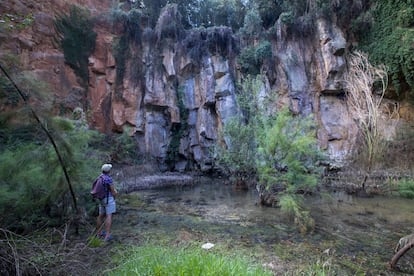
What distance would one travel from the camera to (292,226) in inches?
287

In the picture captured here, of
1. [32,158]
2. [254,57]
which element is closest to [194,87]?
[254,57]

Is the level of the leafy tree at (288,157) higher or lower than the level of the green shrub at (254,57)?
lower

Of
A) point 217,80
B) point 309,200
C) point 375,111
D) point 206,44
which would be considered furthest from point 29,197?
point 206,44

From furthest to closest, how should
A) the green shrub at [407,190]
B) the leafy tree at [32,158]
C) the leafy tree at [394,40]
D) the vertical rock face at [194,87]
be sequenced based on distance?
the vertical rock face at [194,87] < the leafy tree at [394,40] < the green shrub at [407,190] < the leafy tree at [32,158]

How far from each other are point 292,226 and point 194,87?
49.2 feet

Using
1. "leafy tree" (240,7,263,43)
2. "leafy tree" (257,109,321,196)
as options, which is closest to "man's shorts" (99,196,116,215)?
"leafy tree" (257,109,321,196)

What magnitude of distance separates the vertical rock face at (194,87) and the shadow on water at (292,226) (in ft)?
26.4

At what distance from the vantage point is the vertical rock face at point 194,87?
17531 millimetres

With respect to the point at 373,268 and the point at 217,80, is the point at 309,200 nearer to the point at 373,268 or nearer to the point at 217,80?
the point at 373,268

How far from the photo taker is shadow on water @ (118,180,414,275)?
17.3 feet

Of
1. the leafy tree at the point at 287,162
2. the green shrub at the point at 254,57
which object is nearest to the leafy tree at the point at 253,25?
the green shrub at the point at 254,57

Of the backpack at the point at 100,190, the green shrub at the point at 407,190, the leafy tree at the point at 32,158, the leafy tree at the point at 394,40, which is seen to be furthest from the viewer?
the leafy tree at the point at 394,40

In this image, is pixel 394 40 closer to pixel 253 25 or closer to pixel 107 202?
pixel 253 25

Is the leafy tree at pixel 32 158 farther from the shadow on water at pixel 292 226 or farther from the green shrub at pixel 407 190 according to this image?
the green shrub at pixel 407 190
